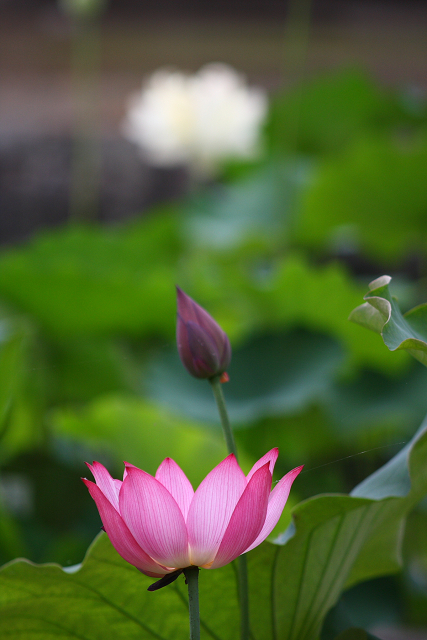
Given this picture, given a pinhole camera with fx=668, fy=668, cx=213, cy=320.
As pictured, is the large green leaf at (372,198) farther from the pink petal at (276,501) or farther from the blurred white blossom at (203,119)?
the pink petal at (276,501)

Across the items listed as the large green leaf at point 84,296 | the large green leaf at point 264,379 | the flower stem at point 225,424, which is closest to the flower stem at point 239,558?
the flower stem at point 225,424

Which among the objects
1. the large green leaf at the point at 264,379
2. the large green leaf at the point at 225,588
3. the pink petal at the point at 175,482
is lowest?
the large green leaf at the point at 264,379

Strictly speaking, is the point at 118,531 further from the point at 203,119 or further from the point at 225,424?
the point at 203,119

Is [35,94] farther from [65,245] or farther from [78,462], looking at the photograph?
[78,462]

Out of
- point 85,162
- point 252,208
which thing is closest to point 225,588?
point 252,208

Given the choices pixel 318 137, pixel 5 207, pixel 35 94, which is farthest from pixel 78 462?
pixel 35 94

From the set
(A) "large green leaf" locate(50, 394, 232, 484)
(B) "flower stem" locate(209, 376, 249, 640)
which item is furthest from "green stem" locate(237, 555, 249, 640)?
(A) "large green leaf" locate(50, 394, 232, 484)

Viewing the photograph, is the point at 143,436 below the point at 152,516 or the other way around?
below

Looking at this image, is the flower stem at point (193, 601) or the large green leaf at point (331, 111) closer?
the flower stem at point (193, 601)
